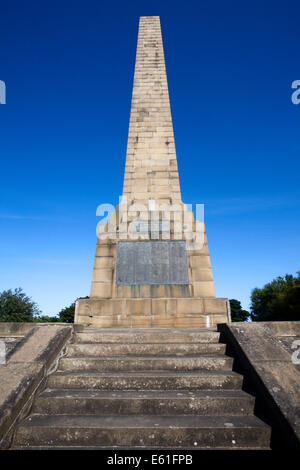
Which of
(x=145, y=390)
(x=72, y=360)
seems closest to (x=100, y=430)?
(x=145, y=390)

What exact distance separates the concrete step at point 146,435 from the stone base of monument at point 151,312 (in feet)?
14.5

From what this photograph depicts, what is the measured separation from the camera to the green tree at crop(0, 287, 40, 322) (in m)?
27.9

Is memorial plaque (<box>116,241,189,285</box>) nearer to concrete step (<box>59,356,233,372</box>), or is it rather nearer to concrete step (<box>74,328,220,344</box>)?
concrete step (<box>74,328,220,344</box>)

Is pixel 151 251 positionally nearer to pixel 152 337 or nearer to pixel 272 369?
pixel 152 337

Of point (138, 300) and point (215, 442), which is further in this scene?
point (138, 300)

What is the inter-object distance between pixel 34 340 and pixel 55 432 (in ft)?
5.69

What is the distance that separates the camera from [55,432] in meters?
2.82

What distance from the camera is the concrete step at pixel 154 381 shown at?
358 centimetres

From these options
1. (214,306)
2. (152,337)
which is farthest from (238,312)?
(152,337)

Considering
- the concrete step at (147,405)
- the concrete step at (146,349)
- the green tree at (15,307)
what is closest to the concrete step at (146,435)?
the concrete step at (147,405)

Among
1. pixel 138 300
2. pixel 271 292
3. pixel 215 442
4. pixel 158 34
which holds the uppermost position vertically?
pixel 158 34

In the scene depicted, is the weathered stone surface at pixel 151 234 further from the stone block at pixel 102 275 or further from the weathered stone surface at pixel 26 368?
the weathered stone surface at pixel 26 368

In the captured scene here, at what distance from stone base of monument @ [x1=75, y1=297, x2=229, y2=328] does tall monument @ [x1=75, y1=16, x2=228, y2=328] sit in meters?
0.03

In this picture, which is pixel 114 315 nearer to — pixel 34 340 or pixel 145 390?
pixel 34 340
